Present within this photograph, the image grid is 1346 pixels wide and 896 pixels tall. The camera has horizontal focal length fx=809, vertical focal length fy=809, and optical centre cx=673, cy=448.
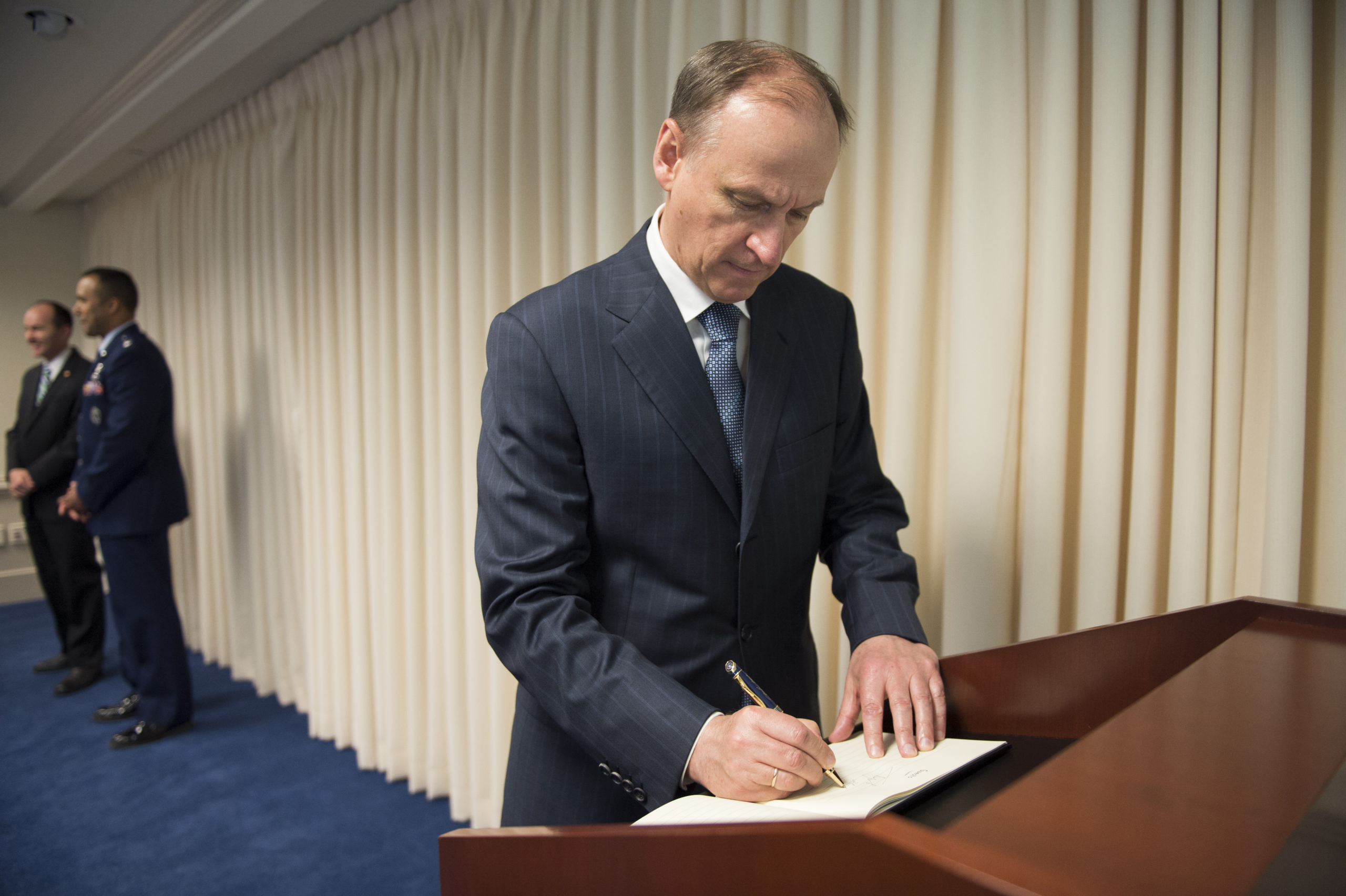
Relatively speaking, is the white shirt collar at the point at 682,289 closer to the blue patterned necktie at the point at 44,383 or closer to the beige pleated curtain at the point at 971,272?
the beige pleated curtain at the point at 971,272

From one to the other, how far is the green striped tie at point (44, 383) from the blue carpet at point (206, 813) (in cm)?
159

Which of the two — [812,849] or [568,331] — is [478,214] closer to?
[568,331]

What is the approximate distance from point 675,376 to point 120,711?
12.8ft

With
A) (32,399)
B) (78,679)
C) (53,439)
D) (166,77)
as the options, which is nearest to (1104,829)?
(166,77)

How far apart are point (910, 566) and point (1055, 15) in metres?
1.06

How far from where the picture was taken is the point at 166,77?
343 cm

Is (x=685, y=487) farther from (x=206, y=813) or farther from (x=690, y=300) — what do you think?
(x=206, y=813)

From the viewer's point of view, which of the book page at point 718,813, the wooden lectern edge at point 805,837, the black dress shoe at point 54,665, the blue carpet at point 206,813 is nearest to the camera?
the wooden lectern edge at point 805,837

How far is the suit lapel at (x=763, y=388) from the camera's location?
108 cm

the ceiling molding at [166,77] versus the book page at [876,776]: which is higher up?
the ceiling molding at [166,77]

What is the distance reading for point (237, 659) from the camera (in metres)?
4.41

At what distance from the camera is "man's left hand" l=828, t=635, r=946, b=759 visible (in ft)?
2.79

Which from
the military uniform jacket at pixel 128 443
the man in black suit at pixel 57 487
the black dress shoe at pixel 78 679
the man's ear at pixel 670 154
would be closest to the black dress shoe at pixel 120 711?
the black dress shoe at pixel 78 679

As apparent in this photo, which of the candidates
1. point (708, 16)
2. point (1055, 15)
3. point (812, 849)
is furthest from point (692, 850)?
point (708, 16)
